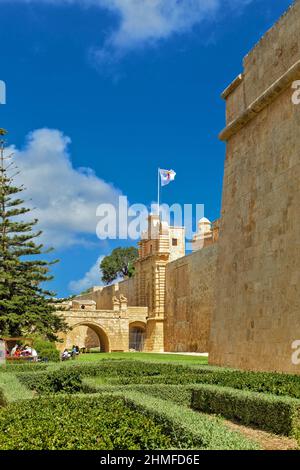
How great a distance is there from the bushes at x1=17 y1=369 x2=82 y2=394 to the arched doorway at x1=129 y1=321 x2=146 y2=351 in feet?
93.9

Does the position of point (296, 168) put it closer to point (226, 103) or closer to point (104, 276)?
point (226, 103)

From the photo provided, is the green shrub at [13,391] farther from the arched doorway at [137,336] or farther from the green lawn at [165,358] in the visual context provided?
the arched doorway at [137,336]

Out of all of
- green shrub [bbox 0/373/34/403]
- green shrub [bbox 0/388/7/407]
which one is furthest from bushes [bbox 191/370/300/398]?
green shrub [bbox 0/388/7/407]

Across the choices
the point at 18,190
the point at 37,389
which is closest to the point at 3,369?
the point at 37,389

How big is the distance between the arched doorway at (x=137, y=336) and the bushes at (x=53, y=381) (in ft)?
93.9

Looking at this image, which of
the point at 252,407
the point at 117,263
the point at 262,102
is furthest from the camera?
the point at 117,263

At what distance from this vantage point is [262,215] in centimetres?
1197

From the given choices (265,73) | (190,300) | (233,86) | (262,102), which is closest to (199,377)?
(262,102)

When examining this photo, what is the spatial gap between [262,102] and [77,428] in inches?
357

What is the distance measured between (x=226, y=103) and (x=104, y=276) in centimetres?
5739

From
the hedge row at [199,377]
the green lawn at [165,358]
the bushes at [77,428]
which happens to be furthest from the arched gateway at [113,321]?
the bushes at [77,428]

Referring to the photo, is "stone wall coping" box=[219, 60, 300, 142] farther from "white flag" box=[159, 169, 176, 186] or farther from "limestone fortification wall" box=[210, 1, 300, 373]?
"white flag" box=[159, 169, 176, 186]

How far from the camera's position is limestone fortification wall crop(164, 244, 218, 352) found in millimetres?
29484

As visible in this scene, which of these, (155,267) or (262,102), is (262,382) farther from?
(155,267)
